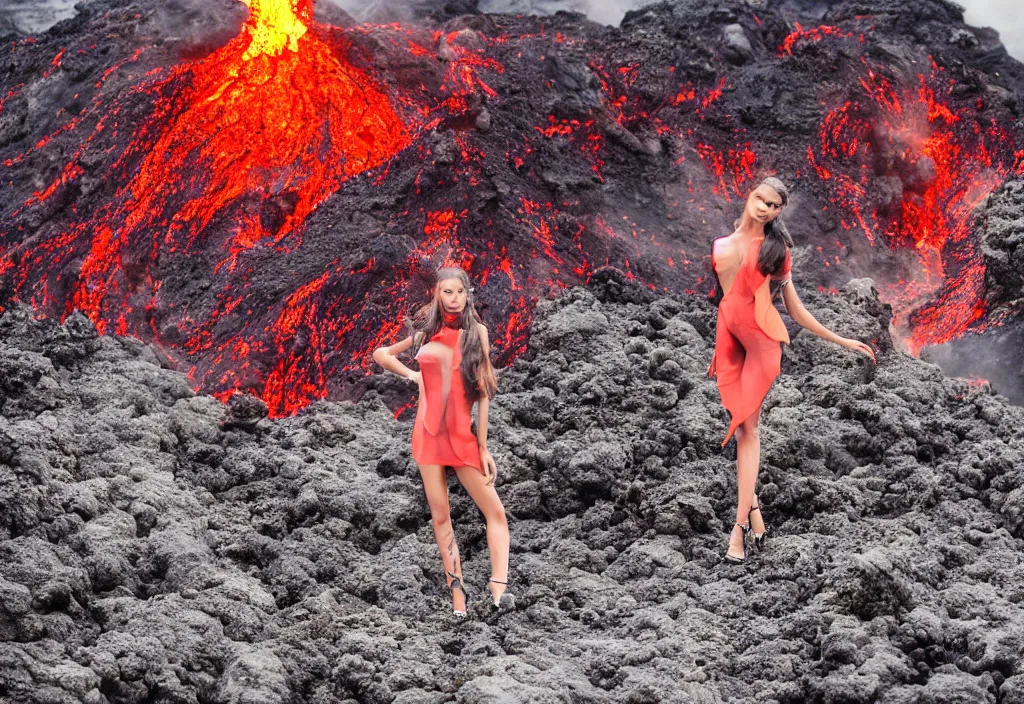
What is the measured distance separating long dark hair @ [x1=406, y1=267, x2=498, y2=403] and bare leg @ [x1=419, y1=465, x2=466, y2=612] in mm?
385

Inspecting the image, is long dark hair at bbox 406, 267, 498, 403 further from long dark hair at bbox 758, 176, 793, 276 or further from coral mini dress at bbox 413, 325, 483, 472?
long dark hair at bbox 758, 176, 793, 276

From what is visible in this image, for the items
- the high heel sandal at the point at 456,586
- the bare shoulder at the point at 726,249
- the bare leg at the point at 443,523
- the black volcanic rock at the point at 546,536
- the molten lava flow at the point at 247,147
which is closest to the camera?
the black volcanic rock at the point at 546,536

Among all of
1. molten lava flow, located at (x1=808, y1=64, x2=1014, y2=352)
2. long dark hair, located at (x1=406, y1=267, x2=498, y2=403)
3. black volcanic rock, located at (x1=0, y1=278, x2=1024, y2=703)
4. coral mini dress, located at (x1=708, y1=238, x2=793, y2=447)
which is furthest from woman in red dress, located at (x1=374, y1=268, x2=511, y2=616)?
molten lava flow, located at (x1=808, y1=64, x2=1014, y2=352)

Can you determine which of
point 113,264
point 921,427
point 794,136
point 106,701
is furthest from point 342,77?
point 106,701

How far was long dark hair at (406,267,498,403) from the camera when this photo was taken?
527 centimetres

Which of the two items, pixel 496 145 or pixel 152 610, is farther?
pixel 496 145

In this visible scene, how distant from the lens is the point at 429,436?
5.33 meters

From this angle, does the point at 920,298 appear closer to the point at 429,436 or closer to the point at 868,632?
the point at 868,632

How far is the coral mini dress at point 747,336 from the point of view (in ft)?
18.6

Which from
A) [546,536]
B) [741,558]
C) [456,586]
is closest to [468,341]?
[456,586]

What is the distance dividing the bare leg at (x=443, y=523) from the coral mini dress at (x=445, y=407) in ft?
0.23

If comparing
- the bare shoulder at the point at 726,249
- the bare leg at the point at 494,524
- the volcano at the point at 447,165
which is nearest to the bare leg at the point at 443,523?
the bare leg at the point at 494,524

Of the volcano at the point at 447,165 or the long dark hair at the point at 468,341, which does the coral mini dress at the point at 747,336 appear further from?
Result: the volcano at the point at 447,165

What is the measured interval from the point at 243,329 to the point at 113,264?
1141 millimetres
